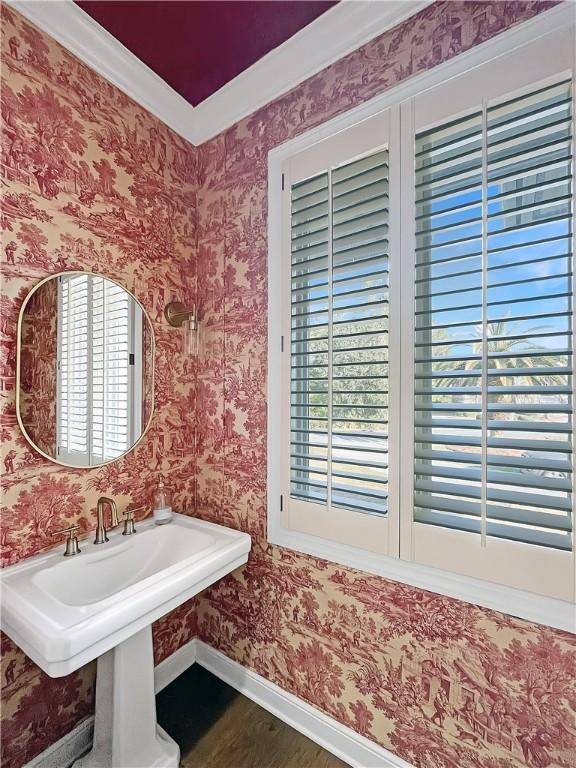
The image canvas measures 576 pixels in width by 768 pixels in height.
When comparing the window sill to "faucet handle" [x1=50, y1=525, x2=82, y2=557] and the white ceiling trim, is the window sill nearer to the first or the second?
"faucet handle" [x1=50, y1=525, x2=82, y2=557]

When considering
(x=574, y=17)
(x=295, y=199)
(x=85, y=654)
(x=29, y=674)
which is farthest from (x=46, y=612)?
(x=574, y=17)

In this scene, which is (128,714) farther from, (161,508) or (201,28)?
(201,28)

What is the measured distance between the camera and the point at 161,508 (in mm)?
1527

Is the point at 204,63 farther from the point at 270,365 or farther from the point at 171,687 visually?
the point at 171,687

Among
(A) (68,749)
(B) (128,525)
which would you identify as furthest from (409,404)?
(A) (68,749)

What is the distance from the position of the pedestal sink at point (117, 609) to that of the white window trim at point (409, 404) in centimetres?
27

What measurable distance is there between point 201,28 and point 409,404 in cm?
153

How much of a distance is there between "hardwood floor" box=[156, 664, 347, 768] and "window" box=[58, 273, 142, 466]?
3.49 ft

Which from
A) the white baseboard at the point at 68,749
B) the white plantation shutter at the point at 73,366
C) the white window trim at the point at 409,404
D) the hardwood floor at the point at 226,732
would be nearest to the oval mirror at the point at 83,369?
the white plantation shutter at the point at 73,366

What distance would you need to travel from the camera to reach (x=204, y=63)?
4.75ft

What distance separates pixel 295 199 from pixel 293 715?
6.60ft

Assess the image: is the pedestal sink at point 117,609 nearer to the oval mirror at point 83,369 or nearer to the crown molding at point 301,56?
the oval mirror at point 83,369

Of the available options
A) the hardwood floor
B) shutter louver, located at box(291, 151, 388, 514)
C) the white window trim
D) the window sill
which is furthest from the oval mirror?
the hardwood floor

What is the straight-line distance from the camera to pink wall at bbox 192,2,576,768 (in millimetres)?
1001
